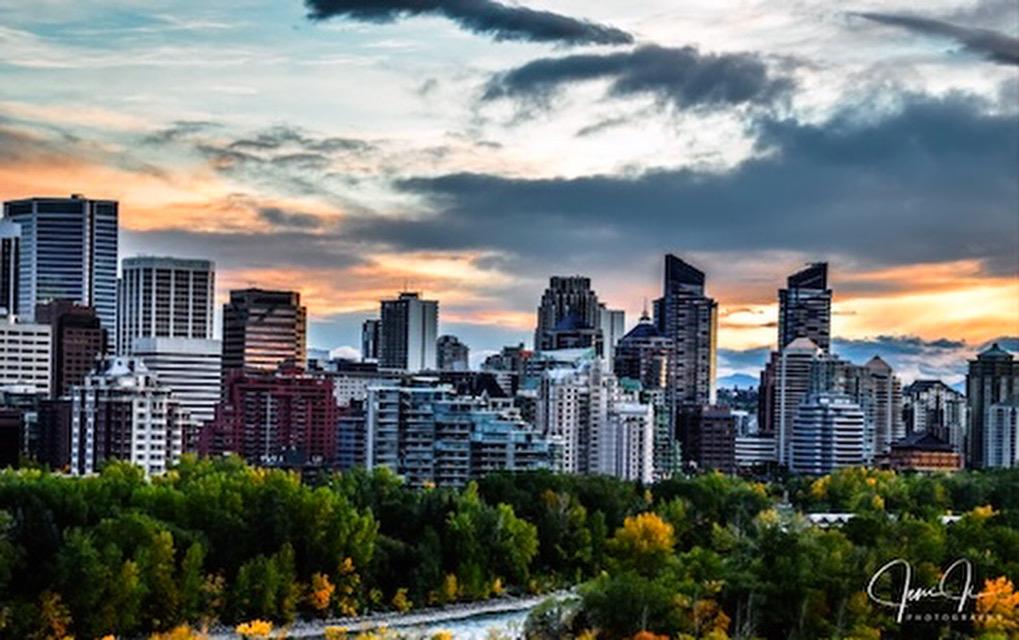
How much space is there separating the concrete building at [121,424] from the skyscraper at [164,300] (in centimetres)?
3564

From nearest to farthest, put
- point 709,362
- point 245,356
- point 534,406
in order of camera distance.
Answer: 1. point 534,406
2. point 245,356
3. point 709,362

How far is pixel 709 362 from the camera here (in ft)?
299

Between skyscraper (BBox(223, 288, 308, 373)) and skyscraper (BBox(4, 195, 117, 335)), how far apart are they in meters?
14.0

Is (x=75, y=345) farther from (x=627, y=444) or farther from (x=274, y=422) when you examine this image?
(x=627, y=444)

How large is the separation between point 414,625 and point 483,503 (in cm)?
572

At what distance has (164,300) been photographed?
254 feet

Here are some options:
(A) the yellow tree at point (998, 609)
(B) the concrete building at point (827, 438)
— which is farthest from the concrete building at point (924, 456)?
(A) the yellow tree at point (998, 609)

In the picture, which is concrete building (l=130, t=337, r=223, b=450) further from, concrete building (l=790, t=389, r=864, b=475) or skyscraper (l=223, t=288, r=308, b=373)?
concrete building (l=790, t=389, r=864, b=475)

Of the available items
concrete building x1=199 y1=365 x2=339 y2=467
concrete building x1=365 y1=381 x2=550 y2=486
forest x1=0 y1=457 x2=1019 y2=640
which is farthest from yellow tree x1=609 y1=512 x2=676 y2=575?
concrete building x1=199 y1=365 x2=339 y2=467

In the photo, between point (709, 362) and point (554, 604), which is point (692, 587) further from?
point (709, 362)

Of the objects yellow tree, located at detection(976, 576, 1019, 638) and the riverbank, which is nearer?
yellow tree, located at detection(976, 576, 1019, 638)

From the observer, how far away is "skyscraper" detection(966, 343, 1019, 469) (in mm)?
77562

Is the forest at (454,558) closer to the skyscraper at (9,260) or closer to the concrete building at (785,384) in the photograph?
the concrete building at (785,384)

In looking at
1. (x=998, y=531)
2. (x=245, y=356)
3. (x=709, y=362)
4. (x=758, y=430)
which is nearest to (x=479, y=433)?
(x=998, y=531)
